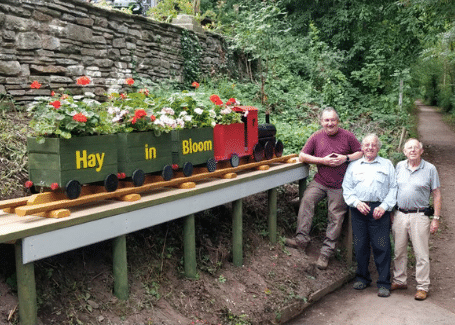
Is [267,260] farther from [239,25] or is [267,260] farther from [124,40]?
[239,25]

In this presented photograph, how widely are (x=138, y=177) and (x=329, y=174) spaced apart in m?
2.60

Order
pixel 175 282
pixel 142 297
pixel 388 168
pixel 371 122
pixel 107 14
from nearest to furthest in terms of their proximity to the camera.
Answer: pixel 142 297 < pixel 175 282 < pixel 388 168 < pixel 107 14 < pixel 371 122

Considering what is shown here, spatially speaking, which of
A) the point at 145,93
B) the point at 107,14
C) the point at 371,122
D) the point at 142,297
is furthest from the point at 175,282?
the point at 371,122

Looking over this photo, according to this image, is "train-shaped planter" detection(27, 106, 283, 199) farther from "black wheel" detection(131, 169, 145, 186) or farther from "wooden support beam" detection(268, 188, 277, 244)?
"wooden support beam" detection(268, 188, 277, 244)

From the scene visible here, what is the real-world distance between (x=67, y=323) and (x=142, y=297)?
0.68 meters

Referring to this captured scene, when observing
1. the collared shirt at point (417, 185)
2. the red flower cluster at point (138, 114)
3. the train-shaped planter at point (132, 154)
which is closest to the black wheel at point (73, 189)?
the train-shaped planter at point (132, 154)

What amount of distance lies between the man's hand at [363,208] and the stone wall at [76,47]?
3.43 m

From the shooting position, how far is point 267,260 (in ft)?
17.5

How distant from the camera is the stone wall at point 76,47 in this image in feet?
19.0

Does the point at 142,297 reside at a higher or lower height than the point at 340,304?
higher

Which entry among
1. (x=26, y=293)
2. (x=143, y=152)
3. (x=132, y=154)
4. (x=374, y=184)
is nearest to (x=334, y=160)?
(x=374, y=184)

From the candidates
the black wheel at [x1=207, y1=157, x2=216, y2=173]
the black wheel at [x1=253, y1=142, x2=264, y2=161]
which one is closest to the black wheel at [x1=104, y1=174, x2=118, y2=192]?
Result: the black wheel at [x1=207, y1=157, x2=216, y2=173]

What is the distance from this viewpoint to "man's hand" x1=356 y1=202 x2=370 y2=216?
16.6ft

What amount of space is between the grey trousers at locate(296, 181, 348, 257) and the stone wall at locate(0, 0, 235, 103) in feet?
9.46
